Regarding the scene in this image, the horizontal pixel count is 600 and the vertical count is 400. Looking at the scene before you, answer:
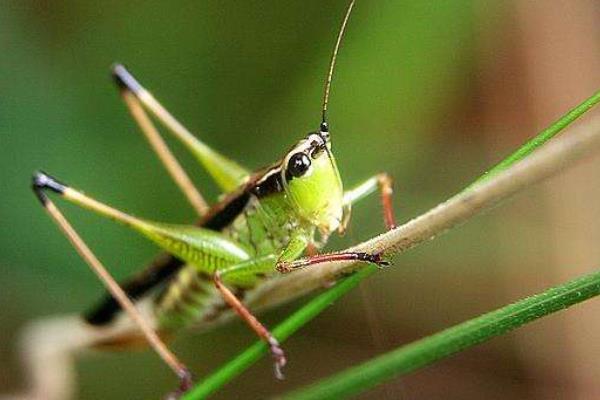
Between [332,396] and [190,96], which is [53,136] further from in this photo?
[332,396]

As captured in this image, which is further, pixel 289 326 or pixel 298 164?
pixel 298 164

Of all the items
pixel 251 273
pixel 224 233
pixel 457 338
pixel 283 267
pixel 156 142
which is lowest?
pixel 457 338

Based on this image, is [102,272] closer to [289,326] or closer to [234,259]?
[234,259]

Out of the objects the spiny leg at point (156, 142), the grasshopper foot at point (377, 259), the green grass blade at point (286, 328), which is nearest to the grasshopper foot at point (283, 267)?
the green grass blade at point (286, 328)

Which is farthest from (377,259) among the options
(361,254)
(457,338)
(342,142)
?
(342,142)

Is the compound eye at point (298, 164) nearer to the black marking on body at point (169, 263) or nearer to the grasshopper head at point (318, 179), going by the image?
the grasshopper head at point (318, 179)

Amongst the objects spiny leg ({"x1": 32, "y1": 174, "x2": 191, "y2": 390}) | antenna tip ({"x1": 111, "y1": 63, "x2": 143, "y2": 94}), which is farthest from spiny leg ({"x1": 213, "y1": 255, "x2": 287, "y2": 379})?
antenna tip ({"x1": 111, "y1": 63, "x2": 143, "y2": 94})
